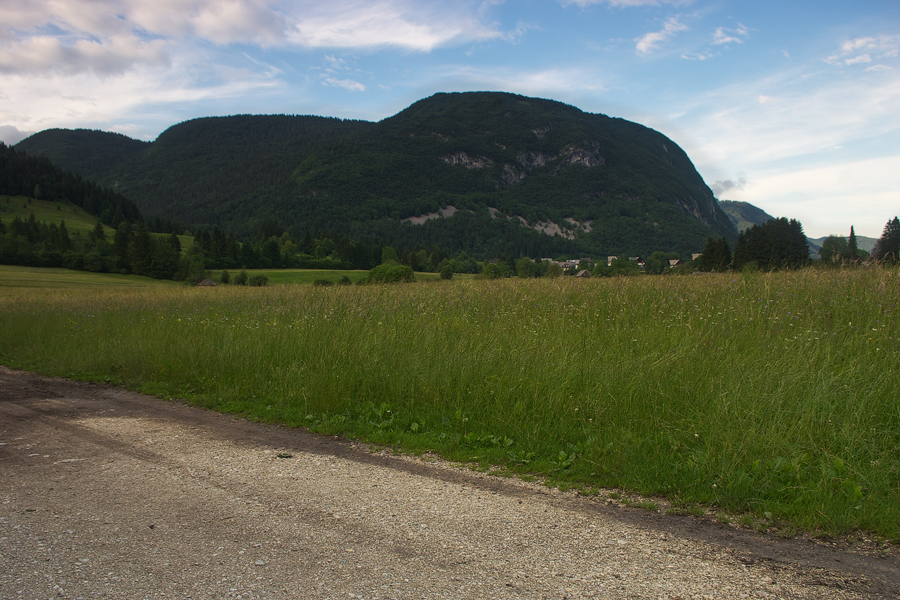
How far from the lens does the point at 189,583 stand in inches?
113

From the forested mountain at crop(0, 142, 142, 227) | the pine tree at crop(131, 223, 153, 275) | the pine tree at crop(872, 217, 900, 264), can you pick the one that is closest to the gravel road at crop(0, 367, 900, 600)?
the pine tree at crop(872, 217, 900, 264)

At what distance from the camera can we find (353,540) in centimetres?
337

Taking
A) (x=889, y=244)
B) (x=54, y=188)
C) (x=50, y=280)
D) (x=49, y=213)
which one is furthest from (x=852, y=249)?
(x=54, y=188)

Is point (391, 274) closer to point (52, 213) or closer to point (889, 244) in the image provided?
point (889, 244)

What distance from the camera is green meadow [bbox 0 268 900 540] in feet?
14.0

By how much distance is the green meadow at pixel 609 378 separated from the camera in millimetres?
4281

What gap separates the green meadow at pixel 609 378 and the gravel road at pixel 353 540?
1.81ft

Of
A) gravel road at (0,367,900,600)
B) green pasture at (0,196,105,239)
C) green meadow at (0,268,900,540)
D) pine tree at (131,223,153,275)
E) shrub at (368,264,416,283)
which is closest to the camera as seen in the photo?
Result: gravel road at (0,367,900,600)

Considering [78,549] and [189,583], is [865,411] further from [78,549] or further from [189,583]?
[78,549]

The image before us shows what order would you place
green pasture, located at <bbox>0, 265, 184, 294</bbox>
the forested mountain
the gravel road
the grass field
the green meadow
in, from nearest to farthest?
1. the gravel road
2. the green meadow
3. green pasture, located at <bbox>0, 265, 184, 294</bbox>
4. the grass field
5. the forested mountain

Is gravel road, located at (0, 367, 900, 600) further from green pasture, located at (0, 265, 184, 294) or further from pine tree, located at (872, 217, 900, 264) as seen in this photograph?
green pasture, located at (0, 265, 184, 294)

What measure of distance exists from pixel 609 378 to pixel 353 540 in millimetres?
3862

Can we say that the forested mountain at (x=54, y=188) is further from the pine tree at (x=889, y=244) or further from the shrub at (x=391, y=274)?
the pine tree at (x=889, y=244)

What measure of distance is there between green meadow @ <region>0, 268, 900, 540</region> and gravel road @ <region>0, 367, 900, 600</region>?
553 mm
